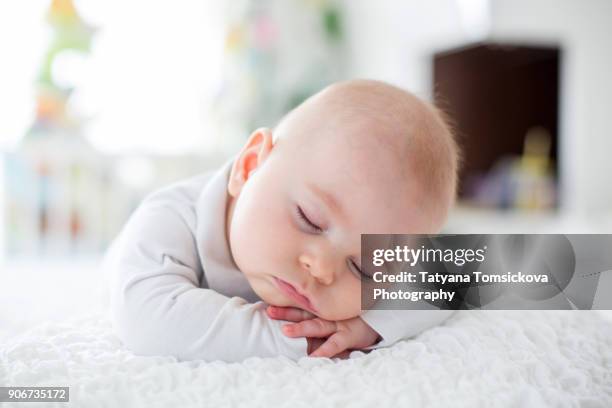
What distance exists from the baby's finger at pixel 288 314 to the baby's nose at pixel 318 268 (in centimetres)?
9

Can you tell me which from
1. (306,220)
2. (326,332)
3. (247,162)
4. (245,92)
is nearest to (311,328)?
(326,332)

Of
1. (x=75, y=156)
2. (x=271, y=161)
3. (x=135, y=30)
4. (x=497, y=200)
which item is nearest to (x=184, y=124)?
(x=135, y=30)

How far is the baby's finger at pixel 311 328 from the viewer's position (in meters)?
0.76

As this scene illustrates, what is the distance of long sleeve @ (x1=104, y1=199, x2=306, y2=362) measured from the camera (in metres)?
0.73

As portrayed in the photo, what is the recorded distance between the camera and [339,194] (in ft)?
2.42

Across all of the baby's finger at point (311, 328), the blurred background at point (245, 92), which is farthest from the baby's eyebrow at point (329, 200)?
the blurred background at point (245, 92)

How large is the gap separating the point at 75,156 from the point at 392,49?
218 centimetres

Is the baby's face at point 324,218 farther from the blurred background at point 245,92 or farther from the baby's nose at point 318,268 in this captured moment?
the blurred background at point 245,92

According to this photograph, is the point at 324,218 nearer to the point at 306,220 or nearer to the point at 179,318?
the point at 306,220

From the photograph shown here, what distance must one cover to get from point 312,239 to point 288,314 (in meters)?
0.12

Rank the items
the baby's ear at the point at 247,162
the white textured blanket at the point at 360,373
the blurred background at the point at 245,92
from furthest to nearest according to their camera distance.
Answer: the blurred background at the point at 245,92 < the baby's ear at the point at 247,162 < the white textured blanket at the point at 360,373

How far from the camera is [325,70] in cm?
442

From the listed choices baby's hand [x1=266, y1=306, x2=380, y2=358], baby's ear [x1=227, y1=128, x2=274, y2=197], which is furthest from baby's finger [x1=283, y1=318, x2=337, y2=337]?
baby's ear [x1=227, y1=128, x2=274, y2=197]

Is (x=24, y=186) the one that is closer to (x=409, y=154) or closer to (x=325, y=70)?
(x=325, y=70)
